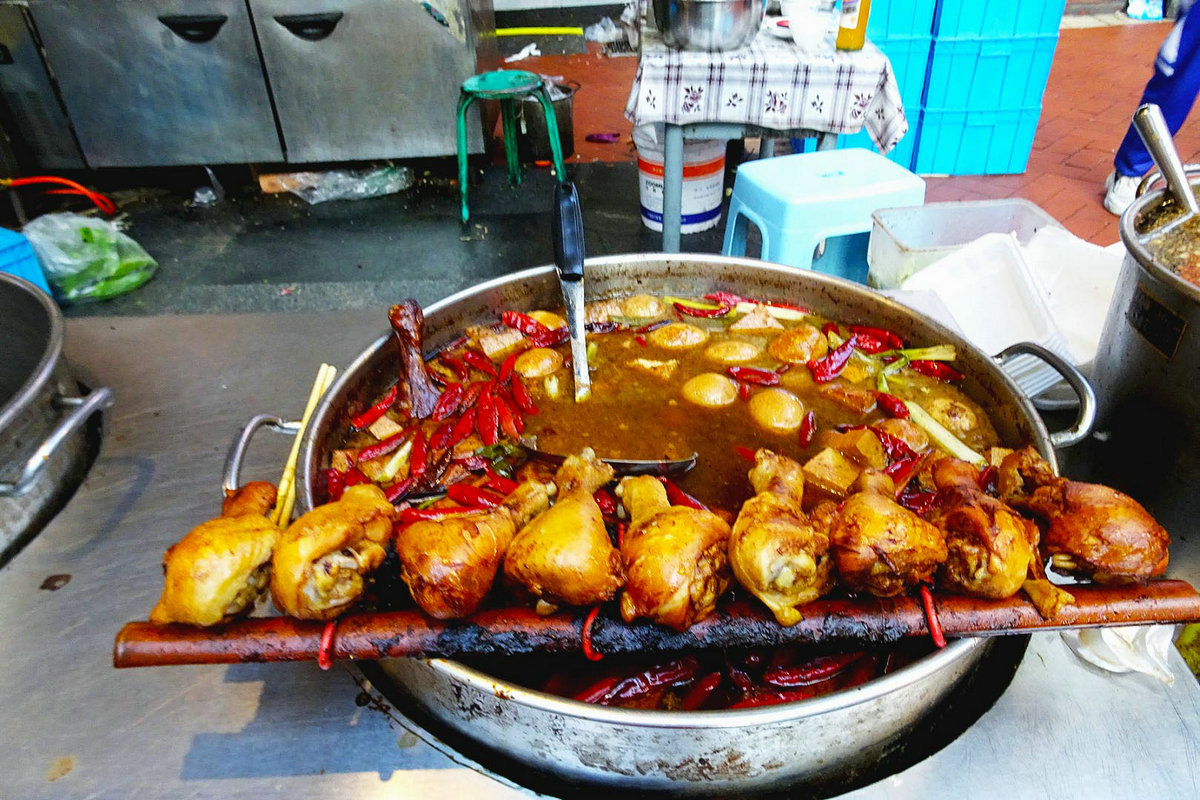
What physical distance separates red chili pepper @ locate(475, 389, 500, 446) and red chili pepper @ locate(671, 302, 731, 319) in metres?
0.84

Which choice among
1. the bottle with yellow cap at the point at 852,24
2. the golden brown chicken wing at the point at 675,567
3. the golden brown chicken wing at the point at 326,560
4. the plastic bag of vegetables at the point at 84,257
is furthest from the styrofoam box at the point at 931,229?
the plastic bag of vegetables at the point at 84,257

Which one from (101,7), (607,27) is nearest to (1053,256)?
(101,7)

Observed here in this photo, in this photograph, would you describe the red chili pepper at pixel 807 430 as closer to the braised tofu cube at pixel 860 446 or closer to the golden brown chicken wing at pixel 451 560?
the braised tofu cube at pixel 860 446

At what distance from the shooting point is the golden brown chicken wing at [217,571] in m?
1.16

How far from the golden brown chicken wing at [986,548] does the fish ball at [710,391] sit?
1.01m

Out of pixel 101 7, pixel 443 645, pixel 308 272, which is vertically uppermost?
pixel 101 7

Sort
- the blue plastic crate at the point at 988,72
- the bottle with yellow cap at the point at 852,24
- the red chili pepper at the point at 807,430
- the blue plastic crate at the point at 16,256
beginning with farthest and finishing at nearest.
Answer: the blue plastic crate at the point at 988,72 < the bottle with yellow cap at the point at 852,24 < the blue plastic crate at the point at 16,256 < the red chili pepper at the point at 807,430

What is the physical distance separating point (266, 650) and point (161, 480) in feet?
4.83

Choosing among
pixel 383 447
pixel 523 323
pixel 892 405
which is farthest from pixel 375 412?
pixel 892 405

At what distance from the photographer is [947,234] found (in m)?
3.67

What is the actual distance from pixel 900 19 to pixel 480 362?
18.0ft

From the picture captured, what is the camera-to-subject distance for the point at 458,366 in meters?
2.43

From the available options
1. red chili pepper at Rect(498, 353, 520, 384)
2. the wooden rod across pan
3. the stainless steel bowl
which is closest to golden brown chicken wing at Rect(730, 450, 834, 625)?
the wooden rod across pan

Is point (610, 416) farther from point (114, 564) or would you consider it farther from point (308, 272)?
point (308, 272)
